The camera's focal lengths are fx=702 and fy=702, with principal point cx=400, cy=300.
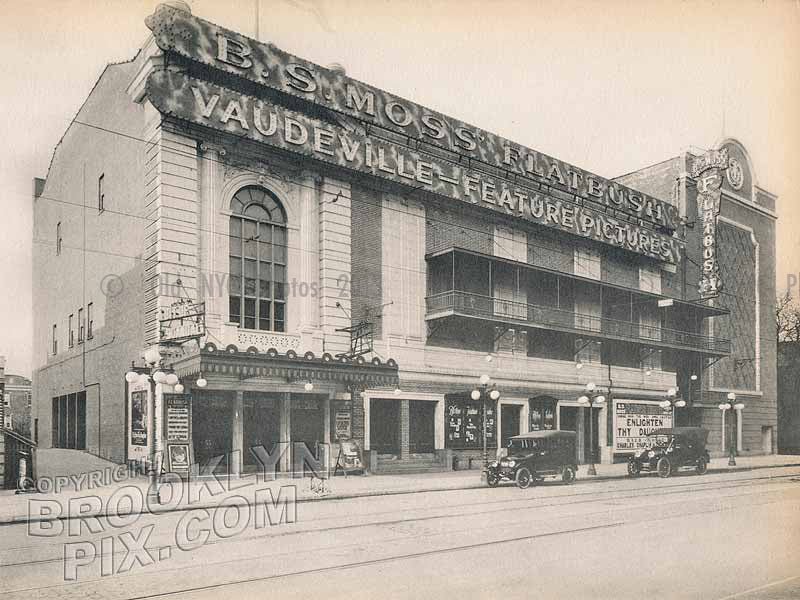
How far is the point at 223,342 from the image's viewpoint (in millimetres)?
17234

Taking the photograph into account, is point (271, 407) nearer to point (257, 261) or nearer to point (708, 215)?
point (257, 261)

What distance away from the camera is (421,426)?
65.6 feet

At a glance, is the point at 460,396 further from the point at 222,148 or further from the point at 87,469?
the point at 87,469

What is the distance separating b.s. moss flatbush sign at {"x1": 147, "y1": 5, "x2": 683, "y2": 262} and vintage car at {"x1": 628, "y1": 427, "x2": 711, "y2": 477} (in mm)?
6552

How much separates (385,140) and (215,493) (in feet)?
35.3

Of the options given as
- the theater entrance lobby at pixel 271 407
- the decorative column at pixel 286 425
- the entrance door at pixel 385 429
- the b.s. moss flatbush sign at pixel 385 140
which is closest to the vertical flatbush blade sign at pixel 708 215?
the b.s. moss flatbush sign at pixel 385 140

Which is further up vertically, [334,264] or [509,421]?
[334,264]

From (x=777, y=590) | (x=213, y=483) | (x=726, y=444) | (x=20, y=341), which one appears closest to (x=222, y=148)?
(x=20, y=341)

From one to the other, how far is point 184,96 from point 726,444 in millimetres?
29123

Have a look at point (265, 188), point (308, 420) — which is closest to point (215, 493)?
point (308, 420)

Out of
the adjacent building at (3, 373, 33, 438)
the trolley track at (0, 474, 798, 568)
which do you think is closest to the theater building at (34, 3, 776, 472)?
the adjacent building at (3, 373, 33, 438)

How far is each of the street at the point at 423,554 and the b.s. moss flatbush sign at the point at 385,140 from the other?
9548 millimetres

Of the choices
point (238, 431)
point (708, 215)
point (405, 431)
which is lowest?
point (405, 431)

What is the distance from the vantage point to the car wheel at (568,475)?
19391mm
